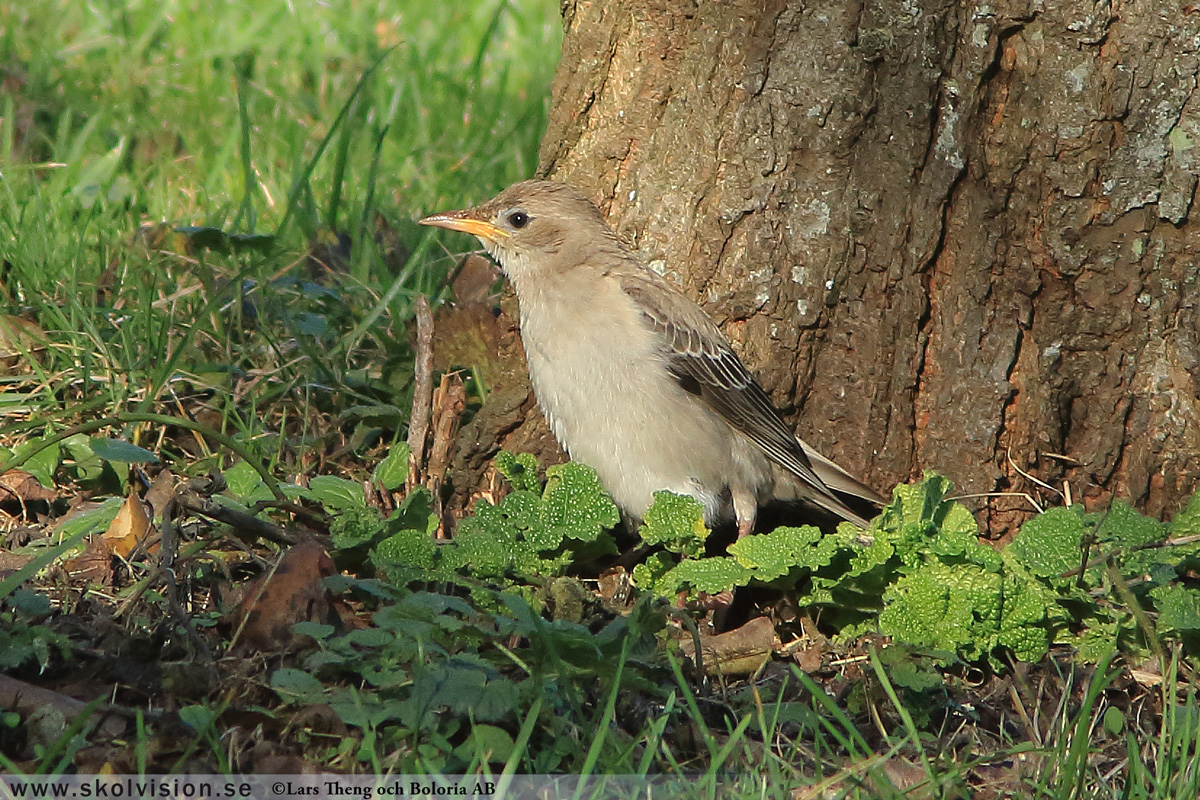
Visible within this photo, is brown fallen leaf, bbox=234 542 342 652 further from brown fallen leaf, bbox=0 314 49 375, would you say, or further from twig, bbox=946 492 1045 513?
twig, bbox=946 492 1045 513

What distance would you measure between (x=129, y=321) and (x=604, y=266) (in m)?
2.00

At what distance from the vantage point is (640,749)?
3688 mm

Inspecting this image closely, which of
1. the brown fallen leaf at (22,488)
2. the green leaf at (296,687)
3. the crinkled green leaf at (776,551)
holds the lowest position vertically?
the brown fallen leaf at (22,488)

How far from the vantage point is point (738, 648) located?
4578 mm

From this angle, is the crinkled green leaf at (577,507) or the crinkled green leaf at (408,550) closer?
the crinkled green leaf at (408,550)

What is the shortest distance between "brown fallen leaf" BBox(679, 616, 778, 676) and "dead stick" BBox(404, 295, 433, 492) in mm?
1264

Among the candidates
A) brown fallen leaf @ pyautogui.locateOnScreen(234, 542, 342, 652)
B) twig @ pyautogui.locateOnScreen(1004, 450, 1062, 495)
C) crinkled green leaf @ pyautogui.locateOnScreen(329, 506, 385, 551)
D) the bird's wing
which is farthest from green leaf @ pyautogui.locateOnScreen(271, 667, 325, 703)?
twig @ pyautogui.locateOnScreen(1004, 450, 1062, 495)

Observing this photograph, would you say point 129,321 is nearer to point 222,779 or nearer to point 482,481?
point 482,481

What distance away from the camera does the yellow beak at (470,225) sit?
18.8 ft

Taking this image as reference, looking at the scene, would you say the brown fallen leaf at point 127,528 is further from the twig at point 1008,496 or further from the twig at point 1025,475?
the twig at point 1025,475

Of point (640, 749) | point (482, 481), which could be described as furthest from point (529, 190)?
point (640, 749)

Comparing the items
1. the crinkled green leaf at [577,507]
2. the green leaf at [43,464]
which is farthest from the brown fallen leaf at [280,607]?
the green leaf at [43,464]

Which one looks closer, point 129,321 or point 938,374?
point 938,374

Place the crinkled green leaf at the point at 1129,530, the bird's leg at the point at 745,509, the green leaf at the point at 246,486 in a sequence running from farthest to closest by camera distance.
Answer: the bird's leg at the point at 745,509
the green leaf at the point at 246,486
the crinkled green leaf at the point at 1129,530
